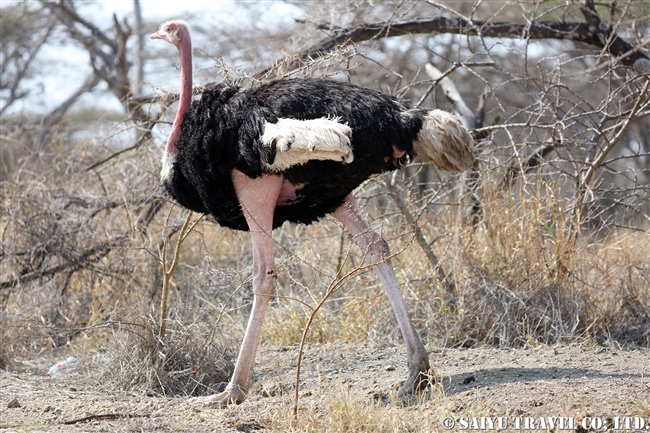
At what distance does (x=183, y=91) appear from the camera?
445 cm

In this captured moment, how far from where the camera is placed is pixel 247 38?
39.7 ft

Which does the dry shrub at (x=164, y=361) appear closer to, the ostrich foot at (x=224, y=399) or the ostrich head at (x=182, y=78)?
the ostrich foot at (x=224, y=399)

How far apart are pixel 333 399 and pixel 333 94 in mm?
1468

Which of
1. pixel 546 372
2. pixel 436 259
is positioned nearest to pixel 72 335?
pixel 436 259

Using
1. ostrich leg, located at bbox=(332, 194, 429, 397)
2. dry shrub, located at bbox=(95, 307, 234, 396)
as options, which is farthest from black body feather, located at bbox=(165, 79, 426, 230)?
dry shrub, located at bbox=(95, 307, 234, 396)

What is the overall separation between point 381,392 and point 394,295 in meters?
0.50

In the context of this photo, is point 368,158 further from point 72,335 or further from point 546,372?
point 72,335

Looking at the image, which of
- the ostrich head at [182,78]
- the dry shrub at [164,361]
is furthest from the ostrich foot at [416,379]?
the ostrich head at [182,78]

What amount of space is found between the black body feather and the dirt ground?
3.16 ft

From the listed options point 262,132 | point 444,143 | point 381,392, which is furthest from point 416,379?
point 262,132

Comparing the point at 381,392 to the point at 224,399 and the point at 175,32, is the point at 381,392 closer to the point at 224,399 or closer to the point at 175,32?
the point at 224,399

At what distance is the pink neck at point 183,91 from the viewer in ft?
14.1

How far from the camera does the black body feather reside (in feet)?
13.1

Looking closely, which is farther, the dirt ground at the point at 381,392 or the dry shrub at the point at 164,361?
the dry shrub at the point at 164,361
